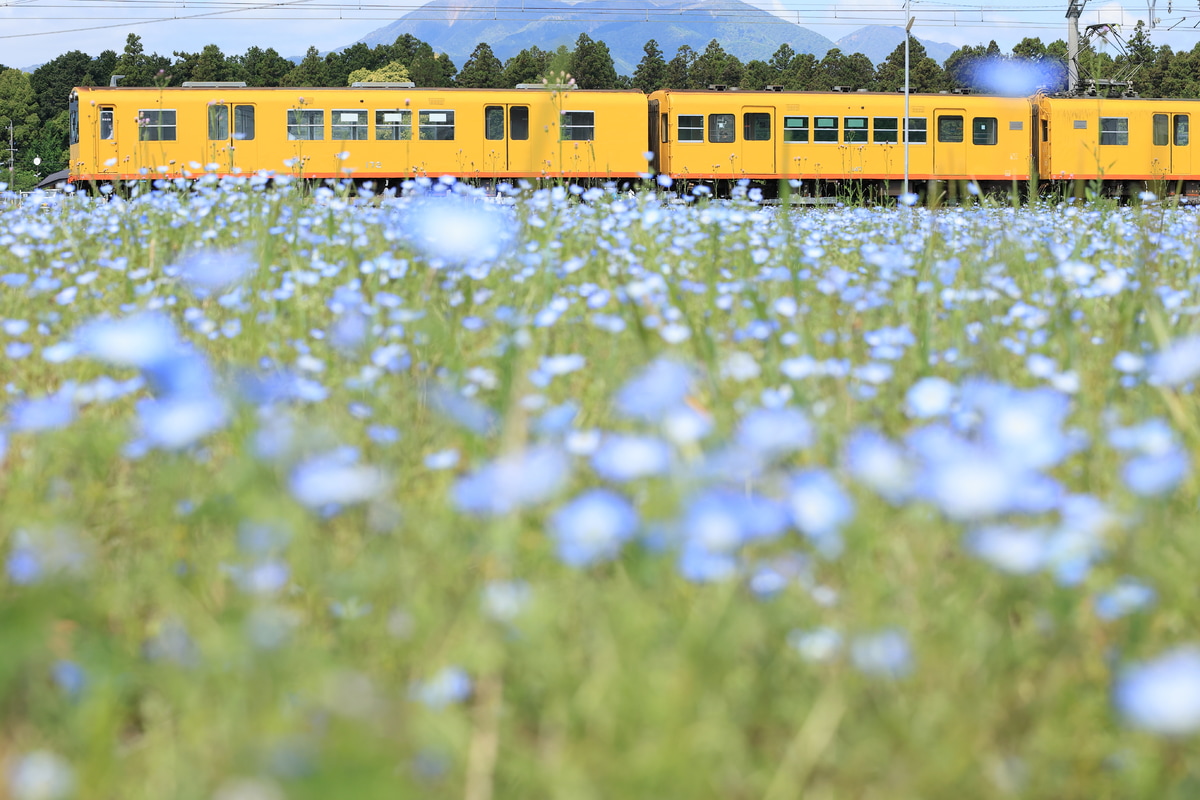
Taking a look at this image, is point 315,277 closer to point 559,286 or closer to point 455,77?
point 559,286

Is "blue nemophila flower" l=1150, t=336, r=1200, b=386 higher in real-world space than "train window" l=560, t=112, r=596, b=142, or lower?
lower

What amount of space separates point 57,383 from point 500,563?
6.10 ft

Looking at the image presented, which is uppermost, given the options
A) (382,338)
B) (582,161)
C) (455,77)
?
(455,77)

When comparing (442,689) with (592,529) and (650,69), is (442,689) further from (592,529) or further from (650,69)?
(650,69)

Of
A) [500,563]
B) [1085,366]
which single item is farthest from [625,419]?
[1085,366]

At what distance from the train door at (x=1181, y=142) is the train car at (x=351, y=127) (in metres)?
11.0

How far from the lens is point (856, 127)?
2028cm

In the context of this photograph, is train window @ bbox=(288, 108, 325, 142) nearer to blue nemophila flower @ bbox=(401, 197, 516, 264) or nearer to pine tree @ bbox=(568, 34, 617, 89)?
blue nemophila flower @ bbox=(401, 197, 516, 264)

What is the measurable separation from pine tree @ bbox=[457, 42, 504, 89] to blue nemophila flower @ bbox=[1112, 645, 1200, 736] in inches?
2701

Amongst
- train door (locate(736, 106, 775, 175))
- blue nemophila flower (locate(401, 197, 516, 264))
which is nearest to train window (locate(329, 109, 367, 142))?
train door (locate(736, 106, 775, 175))

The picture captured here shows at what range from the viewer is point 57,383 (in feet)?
9.37

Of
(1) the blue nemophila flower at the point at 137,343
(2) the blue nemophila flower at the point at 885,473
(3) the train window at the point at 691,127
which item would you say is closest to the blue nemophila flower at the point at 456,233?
(1) the blue nemophila flower at the point at 137,343

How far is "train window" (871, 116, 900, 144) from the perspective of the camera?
20281 millimetres

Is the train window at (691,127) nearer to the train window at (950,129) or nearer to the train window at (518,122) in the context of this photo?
the train window at (518,122)
